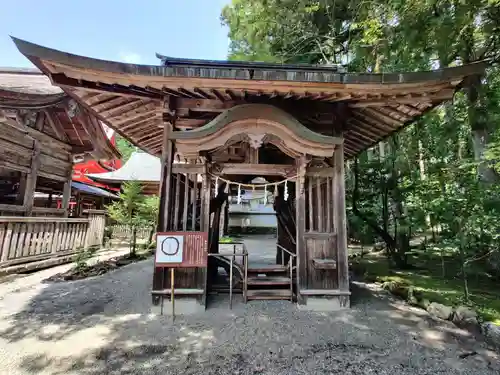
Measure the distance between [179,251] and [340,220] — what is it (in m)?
2.91

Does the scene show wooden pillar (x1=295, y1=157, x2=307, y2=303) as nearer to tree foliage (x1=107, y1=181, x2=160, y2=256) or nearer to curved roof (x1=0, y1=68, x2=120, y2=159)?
curved roof (x1=0, y1=68, x2=120, y2=159)

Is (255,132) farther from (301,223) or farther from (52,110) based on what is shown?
(52,110)

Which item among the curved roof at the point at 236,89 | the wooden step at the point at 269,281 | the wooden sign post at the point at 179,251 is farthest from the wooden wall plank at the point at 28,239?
the wooden step at the point at 269,281

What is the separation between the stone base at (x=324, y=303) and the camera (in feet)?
15.8

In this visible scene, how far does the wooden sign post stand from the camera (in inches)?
171

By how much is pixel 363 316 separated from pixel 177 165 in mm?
4107

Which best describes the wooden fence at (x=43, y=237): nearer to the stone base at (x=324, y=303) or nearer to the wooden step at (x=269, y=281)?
the wooden step at (x=269, y=281)

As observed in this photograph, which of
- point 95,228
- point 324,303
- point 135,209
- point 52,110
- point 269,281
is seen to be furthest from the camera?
point 135,209

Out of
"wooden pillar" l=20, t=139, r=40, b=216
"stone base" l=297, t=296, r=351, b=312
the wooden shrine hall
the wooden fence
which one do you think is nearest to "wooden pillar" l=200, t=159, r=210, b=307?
the wooden shrine hall

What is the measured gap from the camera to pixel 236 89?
441cm

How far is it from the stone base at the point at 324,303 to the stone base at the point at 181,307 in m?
1.77

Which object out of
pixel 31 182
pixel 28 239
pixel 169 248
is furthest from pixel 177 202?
pixel 31 182

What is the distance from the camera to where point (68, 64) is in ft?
12.8

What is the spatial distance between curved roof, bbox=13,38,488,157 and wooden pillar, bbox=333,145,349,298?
69 centimetres
